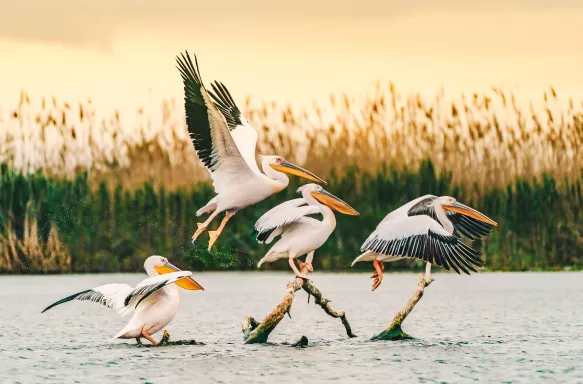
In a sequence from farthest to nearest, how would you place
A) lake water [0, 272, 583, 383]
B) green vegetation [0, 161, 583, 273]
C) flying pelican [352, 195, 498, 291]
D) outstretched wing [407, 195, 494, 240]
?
green vegetation [0, 161, 583, 273] < outstretched wing [407, 195, 494, 240] < flying pelican [352, 195, 498, 291] < lake water [0, 272, 583, 383]

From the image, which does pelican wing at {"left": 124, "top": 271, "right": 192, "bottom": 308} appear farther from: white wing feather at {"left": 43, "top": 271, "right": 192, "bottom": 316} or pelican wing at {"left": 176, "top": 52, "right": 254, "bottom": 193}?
pelican wing at {"left": 176, "top": 52, "right": 254, "bottom": 193}

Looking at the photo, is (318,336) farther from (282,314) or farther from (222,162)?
(222,162)

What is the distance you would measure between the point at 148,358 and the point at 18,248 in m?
7.33

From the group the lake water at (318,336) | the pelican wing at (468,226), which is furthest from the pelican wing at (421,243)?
the pelican wing at (468,226)

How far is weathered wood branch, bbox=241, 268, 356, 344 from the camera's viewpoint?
31.9 feet

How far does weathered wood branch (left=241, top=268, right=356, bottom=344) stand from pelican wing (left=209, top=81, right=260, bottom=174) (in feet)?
5.42

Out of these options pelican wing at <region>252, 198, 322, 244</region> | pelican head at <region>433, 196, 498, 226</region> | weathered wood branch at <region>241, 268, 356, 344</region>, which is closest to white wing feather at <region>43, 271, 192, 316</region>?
pelican wing at <region>252, 198, 322, 244</region>

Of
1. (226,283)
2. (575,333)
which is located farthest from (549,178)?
(575,333)

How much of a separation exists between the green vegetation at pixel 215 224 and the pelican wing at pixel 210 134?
229 inches

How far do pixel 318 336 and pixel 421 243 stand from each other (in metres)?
2.11

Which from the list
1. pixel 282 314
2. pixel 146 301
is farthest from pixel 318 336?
pixel 146 301

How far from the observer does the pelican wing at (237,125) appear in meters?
11.3

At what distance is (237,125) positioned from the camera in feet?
38.2

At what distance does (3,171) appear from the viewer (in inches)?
679
